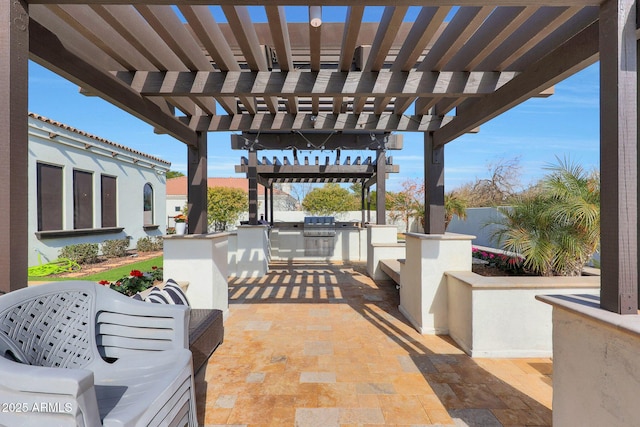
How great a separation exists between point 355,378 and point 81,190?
33.4 feet

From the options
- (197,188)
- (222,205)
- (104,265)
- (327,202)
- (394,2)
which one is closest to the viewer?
(394,2)

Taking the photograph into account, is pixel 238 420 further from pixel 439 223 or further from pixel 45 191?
pixel 45 191

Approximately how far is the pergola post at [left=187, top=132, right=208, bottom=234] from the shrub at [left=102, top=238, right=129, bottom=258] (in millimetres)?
7316

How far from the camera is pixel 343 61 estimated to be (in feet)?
9.32

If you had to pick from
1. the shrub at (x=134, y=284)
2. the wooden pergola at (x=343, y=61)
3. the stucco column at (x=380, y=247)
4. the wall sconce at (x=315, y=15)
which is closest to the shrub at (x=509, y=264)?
the wooden pergola at (x=343, y=61)

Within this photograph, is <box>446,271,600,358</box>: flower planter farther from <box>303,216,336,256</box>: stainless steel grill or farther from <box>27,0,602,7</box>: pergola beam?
<box>303,216,336,256</box>: stainless steel grill

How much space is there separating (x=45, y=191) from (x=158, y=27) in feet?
26.7

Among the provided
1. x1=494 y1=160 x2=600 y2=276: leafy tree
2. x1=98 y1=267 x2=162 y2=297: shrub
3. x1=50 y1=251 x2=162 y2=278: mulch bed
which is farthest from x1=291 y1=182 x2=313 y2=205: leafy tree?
x1=494 y1=160 x2=600 y2=276: leafy tree

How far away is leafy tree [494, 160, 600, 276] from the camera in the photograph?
358cm

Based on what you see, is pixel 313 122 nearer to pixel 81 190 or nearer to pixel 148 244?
pixel 81 190

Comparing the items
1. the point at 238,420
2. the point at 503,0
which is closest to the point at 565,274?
the point at 503,0

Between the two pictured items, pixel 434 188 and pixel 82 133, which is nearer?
pixel 434 188

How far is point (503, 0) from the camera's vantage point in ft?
5.72

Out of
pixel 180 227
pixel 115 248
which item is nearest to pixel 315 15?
pixel 180 227
